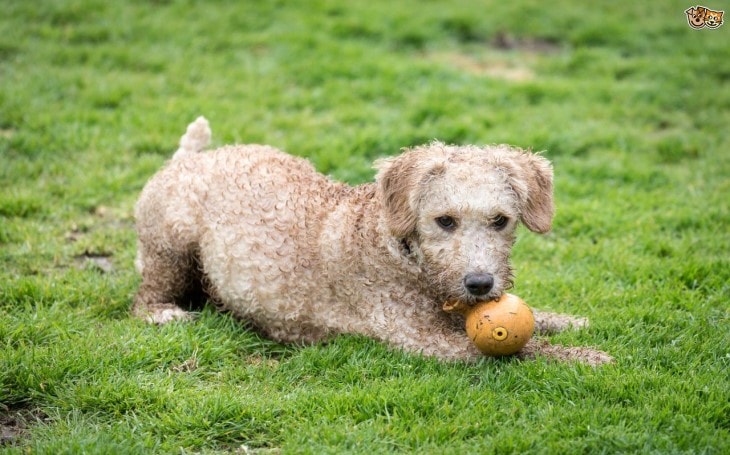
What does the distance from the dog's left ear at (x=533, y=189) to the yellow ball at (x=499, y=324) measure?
55 cm

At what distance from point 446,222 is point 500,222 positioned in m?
0.32

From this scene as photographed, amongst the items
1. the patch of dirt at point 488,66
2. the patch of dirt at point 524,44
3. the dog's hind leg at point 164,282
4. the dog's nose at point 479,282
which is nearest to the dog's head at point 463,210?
the dog's nose at point 479,282

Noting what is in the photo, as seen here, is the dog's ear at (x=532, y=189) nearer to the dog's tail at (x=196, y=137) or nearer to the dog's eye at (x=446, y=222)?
the dog's eye at (x=446, y=222)

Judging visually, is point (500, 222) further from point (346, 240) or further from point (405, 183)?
point (346, 240)

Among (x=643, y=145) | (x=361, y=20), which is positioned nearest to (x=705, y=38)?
(x=643, y=145)

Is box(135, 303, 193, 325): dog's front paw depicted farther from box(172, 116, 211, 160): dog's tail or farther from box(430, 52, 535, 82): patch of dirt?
box(430, 52, 535, 82): patch of dirt

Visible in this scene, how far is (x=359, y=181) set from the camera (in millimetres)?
8055

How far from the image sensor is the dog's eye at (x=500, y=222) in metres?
4.89

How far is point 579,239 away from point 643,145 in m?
2.38

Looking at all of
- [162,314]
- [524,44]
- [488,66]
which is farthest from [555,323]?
[524,44]

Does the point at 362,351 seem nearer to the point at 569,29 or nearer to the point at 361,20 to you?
the point at 361,20

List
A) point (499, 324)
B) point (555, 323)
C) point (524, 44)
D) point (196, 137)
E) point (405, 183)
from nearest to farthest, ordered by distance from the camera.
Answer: point (499, 324)
point (405, 183)
point (555, 323)
point (196, 137)
point (524, 44)

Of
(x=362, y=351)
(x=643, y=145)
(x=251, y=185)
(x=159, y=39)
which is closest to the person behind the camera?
(x=362, y=351)

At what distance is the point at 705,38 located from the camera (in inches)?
471
